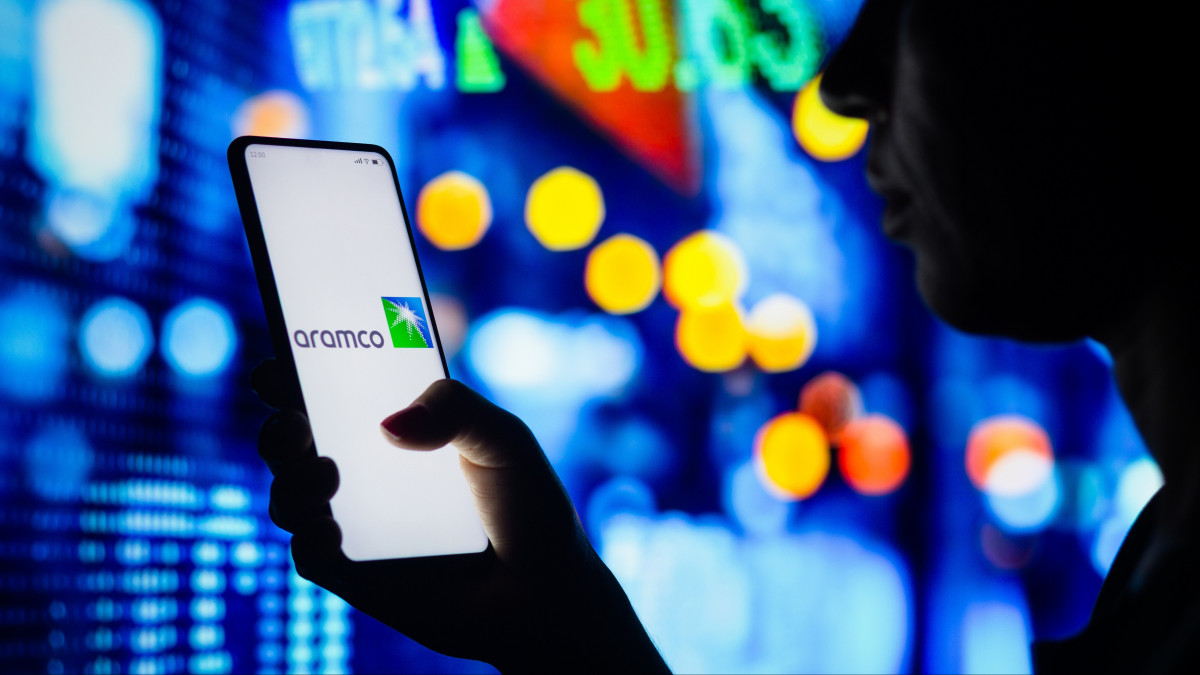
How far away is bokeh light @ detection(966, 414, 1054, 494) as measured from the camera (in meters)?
3.47

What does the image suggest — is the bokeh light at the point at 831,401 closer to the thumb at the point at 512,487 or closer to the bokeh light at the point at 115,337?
the bokeh light at the point at 115,337

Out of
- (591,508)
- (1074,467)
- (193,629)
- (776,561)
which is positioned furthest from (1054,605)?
(193,629)

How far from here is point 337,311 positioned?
1.09m

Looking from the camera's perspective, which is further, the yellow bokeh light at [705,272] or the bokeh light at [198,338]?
the yellow bokeh light at [705,272]

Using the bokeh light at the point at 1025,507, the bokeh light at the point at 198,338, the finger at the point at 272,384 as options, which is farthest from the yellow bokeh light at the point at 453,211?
the finger at the point at 272,384

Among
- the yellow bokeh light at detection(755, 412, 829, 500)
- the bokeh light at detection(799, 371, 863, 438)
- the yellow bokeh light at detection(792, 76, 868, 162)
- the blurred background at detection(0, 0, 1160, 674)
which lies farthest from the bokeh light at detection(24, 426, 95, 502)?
the yellow bokeh light at detection(792, 76, 868, 162)

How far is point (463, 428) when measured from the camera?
1023 mm

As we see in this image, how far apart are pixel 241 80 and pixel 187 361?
35.7 inches

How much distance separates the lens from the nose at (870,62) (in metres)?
0.73

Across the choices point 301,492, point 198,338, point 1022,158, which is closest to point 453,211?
point 198,338

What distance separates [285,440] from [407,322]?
0.22m

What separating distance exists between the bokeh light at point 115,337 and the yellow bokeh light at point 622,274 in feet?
5.20

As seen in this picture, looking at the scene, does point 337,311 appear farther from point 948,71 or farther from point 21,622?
point 21,622

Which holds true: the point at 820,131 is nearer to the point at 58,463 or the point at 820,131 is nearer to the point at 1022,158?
the point at 58,463
